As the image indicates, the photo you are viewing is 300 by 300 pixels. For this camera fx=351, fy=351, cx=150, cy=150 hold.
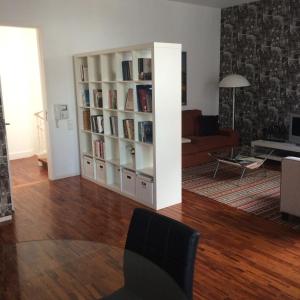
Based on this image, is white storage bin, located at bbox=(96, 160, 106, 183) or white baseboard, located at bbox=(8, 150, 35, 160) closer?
white storage bin, located at bbox=(96, 160, 106, 183)

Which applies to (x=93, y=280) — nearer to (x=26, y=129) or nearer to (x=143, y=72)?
(x=143, y=72)

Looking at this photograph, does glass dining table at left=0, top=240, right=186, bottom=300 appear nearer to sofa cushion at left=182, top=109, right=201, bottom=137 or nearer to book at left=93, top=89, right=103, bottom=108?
book at left=93, top=89, right=103, bottom=108

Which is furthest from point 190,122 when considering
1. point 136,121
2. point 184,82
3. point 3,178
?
point 3,178

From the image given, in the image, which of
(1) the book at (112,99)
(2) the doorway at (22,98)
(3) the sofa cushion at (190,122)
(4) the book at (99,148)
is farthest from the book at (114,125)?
(3) the sofa cushion at (190,122)

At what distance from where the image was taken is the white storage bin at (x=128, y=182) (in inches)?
173

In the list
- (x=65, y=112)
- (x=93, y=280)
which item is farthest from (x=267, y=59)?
(x=93, y=280)

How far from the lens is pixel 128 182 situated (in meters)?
4.50

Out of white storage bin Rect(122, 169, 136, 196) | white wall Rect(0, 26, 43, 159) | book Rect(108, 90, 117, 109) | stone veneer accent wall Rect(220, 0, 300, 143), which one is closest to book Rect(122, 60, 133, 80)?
book Rect(108, 90, 117, 109)

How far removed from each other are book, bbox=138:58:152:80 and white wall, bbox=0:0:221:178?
1653 mm

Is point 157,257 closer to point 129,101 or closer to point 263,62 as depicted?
point 129,101

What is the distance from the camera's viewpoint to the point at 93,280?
1975 millimetres

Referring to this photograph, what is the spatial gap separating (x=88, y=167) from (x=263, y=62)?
3.73m

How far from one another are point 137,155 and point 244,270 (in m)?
1.98

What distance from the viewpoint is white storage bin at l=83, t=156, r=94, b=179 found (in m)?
5.24
